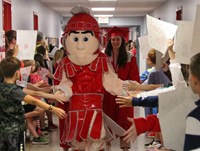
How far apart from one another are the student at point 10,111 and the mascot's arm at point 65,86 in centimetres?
36

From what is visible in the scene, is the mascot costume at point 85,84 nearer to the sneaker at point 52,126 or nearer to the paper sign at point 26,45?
the paper sign at point 26,45

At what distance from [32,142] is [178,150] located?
3.53 metres

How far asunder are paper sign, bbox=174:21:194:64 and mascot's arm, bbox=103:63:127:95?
1.07m

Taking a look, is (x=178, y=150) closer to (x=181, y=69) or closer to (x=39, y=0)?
(x=181, y=69)

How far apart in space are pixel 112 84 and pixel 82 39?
1.56ft

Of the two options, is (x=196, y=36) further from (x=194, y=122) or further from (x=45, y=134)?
(x=45, y=134)

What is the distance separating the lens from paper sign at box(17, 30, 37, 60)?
459cm

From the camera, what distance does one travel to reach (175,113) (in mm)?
2330

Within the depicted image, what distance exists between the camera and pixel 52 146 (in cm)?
544

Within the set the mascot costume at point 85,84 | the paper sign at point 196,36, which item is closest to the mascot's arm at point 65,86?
the mascot costume at point 85,84

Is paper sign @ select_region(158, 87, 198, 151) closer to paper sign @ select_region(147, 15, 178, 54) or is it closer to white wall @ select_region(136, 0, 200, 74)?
paper sign @ select_region(147, 15, 178, 54)

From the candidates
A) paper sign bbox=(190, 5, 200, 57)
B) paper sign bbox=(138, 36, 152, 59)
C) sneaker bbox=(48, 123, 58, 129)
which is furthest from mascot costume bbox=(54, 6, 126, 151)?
sneaker bbox=(48, 123, 58, 129)

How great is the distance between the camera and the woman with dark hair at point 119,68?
400cm

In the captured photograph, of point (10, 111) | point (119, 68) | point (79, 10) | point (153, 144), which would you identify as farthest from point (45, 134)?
point (79, 10)
